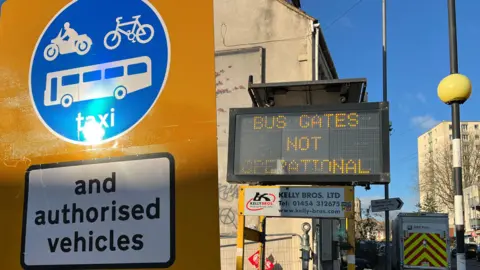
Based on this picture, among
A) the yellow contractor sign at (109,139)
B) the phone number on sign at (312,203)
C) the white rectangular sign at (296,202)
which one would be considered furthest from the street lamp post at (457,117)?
the yellow contractor sign at (109,139)

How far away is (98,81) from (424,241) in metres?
13.4

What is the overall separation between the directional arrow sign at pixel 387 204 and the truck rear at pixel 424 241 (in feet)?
2.99

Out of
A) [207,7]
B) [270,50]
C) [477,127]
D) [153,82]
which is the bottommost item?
[153,82]

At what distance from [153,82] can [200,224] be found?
520 millimetres

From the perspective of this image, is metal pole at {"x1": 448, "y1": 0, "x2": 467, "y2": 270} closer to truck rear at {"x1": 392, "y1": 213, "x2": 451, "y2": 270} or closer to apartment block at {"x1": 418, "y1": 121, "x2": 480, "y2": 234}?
truck rear at {"x1": 392, "y1": 213, "x2": 451, "y2": 270}

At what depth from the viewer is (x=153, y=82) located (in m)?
1.60

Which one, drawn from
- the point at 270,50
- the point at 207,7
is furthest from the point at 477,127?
the point at 207,7

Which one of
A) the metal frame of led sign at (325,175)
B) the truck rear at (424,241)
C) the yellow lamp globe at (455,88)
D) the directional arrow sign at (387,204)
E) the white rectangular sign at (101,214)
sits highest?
the yellow lamp globe at (455,88)

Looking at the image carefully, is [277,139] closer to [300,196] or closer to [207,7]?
[300,196]

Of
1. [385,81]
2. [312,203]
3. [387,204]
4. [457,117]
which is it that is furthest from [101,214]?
[385,81]

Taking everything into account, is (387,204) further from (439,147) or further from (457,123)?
(439,147)

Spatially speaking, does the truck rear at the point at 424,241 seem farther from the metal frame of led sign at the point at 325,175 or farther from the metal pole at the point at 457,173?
the metal frame of led sign at the point at 325,175

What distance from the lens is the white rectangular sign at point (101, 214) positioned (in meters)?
1.54

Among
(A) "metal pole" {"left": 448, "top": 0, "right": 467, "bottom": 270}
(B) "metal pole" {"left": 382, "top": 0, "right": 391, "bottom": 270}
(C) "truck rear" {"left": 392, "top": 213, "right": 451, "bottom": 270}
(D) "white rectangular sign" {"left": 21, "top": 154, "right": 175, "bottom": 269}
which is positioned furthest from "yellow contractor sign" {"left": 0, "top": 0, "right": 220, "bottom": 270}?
(B) "metal pole" {"left": 382, "top": 0, "right": 391, "bottom": 270}
